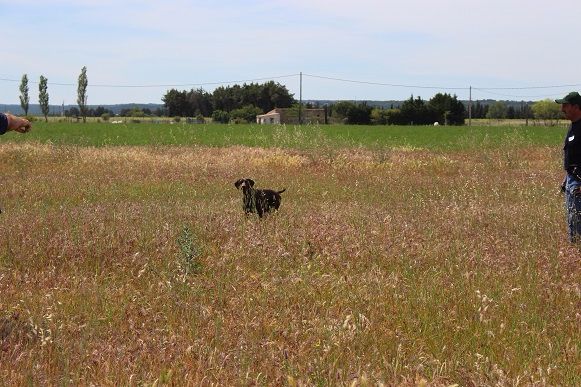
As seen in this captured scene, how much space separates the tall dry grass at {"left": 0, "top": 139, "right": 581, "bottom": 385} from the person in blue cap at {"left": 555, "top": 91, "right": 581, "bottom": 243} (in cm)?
27

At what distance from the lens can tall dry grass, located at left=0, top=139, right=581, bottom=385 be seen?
3.61m

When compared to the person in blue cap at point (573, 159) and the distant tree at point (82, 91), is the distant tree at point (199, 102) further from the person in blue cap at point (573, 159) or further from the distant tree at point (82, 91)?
the person in blue cap at point (573, 159)

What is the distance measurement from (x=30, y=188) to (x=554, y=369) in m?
11.1

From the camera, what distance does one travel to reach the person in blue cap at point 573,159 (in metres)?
6.69

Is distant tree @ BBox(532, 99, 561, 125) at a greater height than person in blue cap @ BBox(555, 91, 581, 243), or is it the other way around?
distant tree @ BBox(532, 99, 561, 125)

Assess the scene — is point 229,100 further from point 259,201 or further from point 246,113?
point 259,201

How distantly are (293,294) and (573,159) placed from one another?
345cm

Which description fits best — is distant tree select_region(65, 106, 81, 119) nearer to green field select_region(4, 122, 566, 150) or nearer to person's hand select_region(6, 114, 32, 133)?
green field select_region(4, 122, 566, 150)

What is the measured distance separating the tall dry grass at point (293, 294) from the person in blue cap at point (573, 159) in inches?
10.6

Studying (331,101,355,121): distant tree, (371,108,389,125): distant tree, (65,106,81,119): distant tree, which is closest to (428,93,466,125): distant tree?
(371,108,389,125): distant tree

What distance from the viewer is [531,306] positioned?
4.86 m

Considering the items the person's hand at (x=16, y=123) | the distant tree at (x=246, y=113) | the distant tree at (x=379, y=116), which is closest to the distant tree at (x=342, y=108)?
the distant tree at (x=379, y=116)

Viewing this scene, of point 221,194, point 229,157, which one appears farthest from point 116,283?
point 229,157

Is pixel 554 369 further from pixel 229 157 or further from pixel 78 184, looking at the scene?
pixel 229 157
